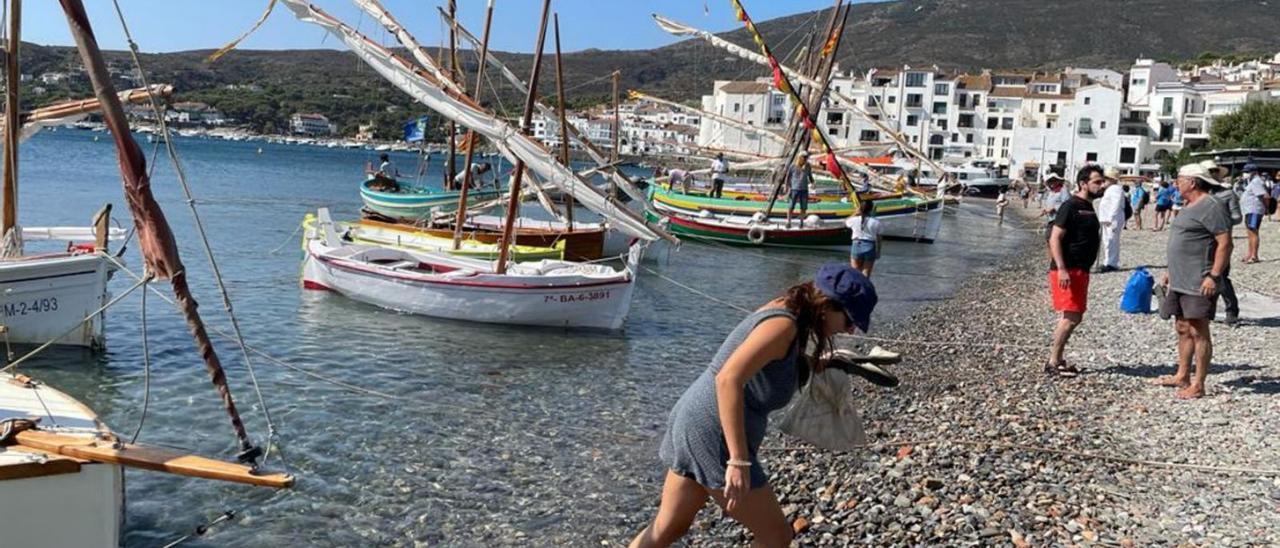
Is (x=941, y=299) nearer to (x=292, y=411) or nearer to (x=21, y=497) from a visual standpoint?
(x=292, y=411)

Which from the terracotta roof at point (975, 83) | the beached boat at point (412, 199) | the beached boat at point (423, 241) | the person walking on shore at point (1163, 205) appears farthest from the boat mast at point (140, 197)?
the terracotta roof at point (975, 83)

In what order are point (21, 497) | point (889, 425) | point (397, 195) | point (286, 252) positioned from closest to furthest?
Answer: 1. point (21, 497)
2. point (889, 425)
3. point (286, 252)
4. point (397, 195)

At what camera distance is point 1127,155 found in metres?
106

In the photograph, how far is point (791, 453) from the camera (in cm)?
972

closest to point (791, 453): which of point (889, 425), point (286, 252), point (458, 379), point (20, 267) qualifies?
point (889, 425)

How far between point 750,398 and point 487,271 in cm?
1440

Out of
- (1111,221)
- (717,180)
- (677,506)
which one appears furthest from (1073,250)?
(717,180)

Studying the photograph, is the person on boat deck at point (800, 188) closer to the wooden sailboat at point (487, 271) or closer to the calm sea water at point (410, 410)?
the calm sea water at point (410, 410)

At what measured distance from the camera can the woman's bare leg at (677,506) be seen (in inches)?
195

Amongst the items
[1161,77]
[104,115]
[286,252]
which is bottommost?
[286,252]

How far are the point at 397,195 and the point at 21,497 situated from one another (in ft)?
112

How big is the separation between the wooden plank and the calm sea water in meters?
2.49

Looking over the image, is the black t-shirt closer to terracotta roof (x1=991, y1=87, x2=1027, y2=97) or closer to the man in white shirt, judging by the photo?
the man in white shirt

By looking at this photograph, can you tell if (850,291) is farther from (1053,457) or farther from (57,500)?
(1053,457)
